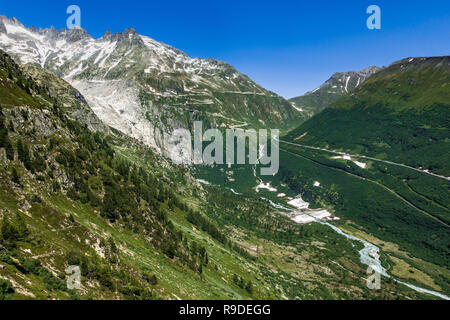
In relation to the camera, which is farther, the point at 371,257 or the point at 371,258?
the point at 371,257

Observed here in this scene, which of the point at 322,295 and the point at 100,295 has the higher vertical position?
the point at 100,295

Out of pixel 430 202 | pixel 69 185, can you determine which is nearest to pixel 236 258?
pixel 69 185

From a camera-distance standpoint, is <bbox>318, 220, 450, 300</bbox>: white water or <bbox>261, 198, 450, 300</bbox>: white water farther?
<bbox>261, 198, 450, 300</bbox>: white water

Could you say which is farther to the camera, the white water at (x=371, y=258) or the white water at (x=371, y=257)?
the white water at (x=371, y=257)

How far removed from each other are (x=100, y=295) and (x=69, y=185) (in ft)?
92.4

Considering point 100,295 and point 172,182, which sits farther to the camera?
point 172,182

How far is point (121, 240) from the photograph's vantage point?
48688mm
